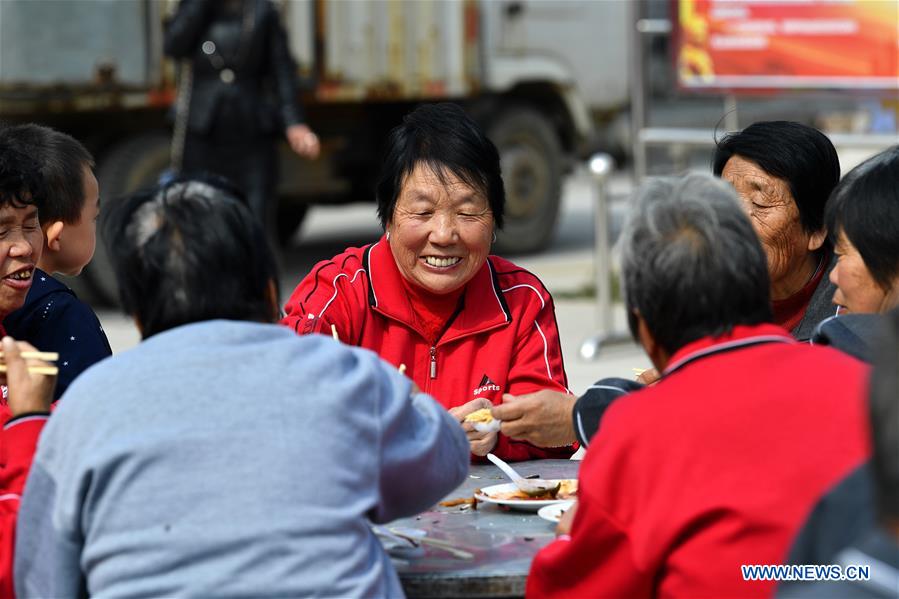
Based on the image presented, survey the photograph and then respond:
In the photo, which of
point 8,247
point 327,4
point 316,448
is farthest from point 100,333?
point 327,4

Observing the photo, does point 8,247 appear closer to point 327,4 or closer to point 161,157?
point 161,157

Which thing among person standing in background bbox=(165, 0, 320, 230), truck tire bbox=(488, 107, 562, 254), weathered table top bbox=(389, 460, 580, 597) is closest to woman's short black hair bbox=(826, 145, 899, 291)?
weathered table top bbox=(389, 460, 580, 597)

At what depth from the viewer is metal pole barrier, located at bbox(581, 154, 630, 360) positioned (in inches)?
287

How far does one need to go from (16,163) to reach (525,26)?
7822 millimetres

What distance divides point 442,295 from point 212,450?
149 centimetres

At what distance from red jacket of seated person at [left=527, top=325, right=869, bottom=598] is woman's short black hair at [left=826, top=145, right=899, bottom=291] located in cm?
62

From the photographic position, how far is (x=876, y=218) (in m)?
2.75

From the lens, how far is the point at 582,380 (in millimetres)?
7082

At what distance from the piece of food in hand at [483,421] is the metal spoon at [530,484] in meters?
0.08

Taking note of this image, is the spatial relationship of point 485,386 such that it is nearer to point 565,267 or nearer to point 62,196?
point 62,196

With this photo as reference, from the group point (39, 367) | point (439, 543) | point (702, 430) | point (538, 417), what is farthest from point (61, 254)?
point (702, 430)

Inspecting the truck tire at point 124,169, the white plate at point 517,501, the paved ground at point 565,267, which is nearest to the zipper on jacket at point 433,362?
the white plate at point 517,501

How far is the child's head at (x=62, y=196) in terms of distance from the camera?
326cm

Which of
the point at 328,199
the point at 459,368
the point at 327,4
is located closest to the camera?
the point at 459,368
